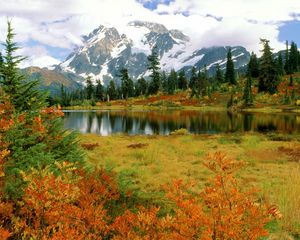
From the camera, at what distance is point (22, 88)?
987 centimetres

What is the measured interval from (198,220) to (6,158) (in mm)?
4415

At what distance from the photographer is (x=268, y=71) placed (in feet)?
348

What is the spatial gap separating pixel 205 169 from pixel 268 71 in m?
96.8

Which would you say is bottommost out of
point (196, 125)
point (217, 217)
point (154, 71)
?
point (196, 125)

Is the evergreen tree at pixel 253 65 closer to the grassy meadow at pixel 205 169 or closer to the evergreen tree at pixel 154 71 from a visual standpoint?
the evergreen tree at pixel 154 71

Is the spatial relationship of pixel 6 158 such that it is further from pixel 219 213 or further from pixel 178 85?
pixel 178 85

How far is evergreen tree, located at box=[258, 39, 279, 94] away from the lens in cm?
10556

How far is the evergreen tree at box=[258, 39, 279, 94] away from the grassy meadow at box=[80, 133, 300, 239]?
277 feet

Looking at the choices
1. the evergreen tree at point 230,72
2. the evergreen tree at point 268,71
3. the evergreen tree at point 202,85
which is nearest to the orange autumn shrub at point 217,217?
the evergreen tree at point 268,71

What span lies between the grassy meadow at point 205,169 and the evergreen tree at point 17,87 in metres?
2.76

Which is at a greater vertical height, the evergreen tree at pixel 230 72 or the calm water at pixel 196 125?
the evergreen tree at pixel 230 72

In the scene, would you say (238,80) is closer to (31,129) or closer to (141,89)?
(141,89)

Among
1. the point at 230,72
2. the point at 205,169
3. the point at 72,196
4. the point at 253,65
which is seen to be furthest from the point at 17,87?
the point at 230,72

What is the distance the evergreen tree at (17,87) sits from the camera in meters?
9.74
